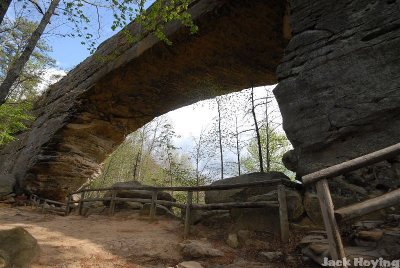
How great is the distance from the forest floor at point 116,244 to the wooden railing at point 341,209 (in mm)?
1862

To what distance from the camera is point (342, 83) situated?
15.2ft

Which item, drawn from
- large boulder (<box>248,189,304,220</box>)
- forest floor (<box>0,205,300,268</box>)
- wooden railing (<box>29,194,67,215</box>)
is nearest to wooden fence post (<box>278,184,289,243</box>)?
large boulder (<box>248,189,304,220</box>)

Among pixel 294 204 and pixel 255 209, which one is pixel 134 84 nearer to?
pixel 255 209

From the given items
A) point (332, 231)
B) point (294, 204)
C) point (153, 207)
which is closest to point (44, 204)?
point (153, 207)

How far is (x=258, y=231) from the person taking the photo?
4.83 metres

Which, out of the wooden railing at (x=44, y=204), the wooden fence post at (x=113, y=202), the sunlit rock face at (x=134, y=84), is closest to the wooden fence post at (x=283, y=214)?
the sunlit rock face at (x=134, y=84)

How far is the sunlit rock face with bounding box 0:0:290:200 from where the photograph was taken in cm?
773

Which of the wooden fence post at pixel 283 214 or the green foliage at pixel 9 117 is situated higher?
Answer: the green foliage at pixel 9 117

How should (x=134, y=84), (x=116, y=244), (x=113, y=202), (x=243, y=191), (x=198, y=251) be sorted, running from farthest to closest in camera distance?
(x=134, y=84) < (x=113, y=202) < (x=243, y=191) < (x=116, y=244) < (x=198, y=251)

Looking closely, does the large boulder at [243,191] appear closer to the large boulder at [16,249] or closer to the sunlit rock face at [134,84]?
the large boulder at [16,249]

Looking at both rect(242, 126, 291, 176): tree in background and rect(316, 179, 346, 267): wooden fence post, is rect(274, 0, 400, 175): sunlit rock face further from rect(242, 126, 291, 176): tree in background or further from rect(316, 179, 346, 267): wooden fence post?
rect(242, 126, 291, 176): tree in background

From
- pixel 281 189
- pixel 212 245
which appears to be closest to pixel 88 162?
pixel 212 245

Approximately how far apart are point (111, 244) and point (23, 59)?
6.00 meters

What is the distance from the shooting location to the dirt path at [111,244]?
427 cm
